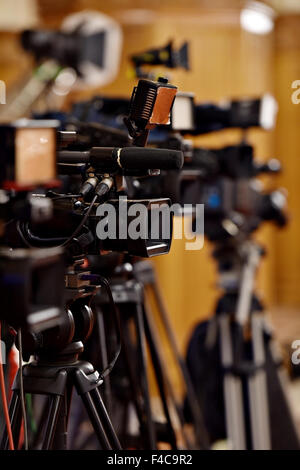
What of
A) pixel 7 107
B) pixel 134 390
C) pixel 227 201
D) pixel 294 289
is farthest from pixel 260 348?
pixel 294 289

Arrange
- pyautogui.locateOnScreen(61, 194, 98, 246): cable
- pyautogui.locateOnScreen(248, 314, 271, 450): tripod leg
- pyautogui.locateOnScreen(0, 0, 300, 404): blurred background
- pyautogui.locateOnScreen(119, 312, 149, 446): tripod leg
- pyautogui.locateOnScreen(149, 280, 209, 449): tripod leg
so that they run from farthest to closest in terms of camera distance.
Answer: pyautogui.locateOnScreen(0, 0, 300, 404): blurred background → pyautogui.locateOnScreen(248, 314, 271, 450): tripod leg → pyautogui.locateOnScreen(149, 280, 209, 449): tripod leg → pyautogui.locateOnScreen(119, 312, 149, 446): tripod leg → pyautogui.locateOnScreen(61, 194, 98, 246): cable

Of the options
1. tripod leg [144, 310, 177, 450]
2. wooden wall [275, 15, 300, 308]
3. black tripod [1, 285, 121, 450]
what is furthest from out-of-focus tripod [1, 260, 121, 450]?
wooden wall [275, 15, 300, 308]

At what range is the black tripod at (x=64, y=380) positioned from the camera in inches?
47.9

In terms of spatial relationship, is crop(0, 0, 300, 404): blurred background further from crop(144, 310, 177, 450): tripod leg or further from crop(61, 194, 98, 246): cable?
crop(61, 194, 98, 246): cable

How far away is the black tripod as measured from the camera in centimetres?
122

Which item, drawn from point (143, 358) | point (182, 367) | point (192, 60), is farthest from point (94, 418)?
point (192, 60)

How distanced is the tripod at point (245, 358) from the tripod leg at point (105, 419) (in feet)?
4.12

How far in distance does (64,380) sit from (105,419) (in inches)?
4.4

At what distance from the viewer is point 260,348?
259 cm

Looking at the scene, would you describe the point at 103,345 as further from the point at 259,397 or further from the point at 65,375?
the point at 259,397

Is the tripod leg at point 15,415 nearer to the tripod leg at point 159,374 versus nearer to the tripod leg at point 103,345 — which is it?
the tripod leg at point 103,345

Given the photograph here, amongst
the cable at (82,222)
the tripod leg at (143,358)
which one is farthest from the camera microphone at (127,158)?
Result: the tripod leg at (143,358)

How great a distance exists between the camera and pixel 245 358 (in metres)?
2.65

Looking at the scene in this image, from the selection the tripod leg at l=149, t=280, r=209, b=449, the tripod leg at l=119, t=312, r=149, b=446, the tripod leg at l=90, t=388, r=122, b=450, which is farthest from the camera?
the tripod leg at l=149, t=280, r=209, b=449
